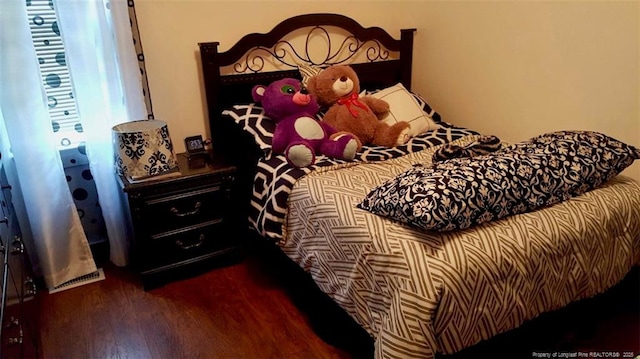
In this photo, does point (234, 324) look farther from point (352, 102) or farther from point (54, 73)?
point (54, 73)

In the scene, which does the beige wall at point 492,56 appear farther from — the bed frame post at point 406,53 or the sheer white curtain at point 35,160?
the sheer white curtain at point 35,160

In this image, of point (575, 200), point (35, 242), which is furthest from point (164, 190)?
point (575, 200)

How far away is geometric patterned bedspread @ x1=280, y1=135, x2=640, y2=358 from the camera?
4.32ft

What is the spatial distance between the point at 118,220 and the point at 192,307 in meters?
0.65

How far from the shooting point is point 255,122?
2.31 meters

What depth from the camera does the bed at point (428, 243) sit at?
1.33 metres

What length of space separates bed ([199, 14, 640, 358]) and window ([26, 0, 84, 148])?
730 millimetres

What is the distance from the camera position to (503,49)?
2.45 metres

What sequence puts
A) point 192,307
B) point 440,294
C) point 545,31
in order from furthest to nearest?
point 545,31
point 192,307
point 440,294

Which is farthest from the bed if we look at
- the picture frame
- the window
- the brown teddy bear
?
the window

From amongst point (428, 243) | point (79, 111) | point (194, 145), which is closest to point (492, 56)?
point (428, 243)

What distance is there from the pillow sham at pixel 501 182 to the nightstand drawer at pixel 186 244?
1.00m

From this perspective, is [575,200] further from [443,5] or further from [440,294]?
[443,5]

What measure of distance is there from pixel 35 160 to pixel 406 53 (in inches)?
89.8
